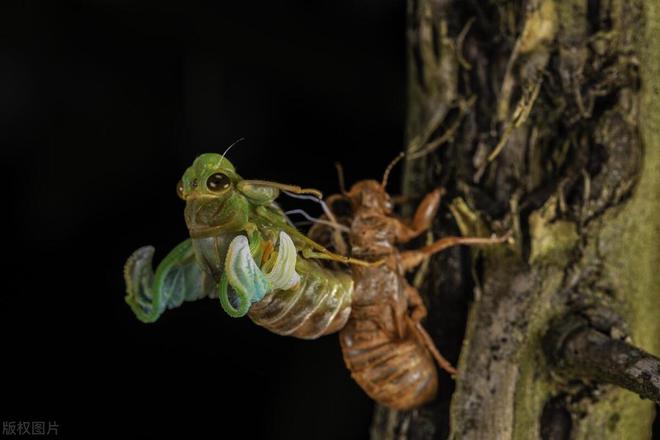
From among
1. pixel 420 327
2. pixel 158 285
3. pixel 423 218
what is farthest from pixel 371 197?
pixel 158 285

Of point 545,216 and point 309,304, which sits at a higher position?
point 545,216

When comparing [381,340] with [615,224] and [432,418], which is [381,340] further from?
[615,224]

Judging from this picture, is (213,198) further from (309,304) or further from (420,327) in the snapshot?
(420,327)

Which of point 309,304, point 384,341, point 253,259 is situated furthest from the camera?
point 384,341

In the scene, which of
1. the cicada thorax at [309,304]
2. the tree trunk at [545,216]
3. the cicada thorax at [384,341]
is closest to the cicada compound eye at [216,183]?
the cicada thorax at [309,304]

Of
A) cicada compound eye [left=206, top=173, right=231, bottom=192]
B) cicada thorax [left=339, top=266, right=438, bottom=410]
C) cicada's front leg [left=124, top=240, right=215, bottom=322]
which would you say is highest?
cicada compound eye [left=206, top=173, right=231, bottom=192]

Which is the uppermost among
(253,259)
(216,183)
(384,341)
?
(216,183)

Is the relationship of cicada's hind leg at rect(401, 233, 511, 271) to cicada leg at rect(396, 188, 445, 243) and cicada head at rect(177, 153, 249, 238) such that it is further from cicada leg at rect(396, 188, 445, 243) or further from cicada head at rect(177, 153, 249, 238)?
cicada head at rect(177, 153, 249, 238)

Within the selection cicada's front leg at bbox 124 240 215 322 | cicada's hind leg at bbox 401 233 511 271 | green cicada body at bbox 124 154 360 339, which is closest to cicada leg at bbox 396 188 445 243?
cicada's hind leg at bbox 401 233 511 271
